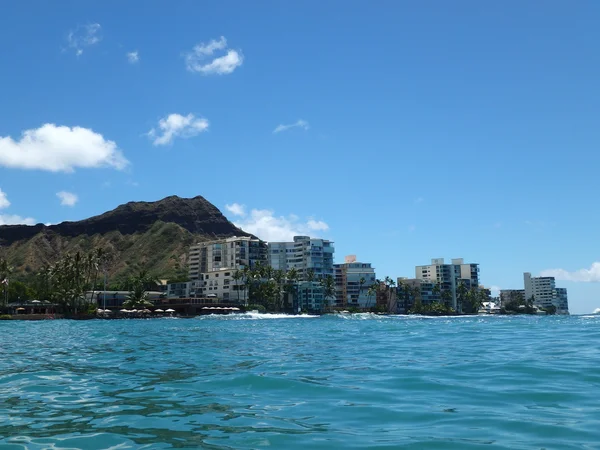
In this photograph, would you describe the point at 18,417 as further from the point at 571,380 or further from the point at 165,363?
the point at 571,380

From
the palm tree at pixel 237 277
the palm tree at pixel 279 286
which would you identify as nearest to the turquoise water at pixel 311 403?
the palm tree at pixel 237 277

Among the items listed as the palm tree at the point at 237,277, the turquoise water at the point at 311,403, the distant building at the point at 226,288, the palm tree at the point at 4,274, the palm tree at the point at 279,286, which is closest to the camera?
the turquoise water at the point at 311,403

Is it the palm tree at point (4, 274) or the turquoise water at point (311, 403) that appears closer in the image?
the turquoise water at point (311, 403)

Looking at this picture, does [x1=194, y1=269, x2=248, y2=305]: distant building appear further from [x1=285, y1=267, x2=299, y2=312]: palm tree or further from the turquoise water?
the turquoise water

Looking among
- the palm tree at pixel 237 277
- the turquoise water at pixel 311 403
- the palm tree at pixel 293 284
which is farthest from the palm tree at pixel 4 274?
the turquoise water at pixel 311 403

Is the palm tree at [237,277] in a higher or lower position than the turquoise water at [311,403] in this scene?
higher

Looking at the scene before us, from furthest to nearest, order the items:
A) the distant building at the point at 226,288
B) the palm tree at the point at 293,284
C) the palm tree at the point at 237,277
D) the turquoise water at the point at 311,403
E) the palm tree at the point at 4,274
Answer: the palm tree at the point at 293,284
the distant building at the point at 226,288
the palm tree at the point at 237,277
the palm tree at the point at 4,274
the turquoise water at the point at 311,403

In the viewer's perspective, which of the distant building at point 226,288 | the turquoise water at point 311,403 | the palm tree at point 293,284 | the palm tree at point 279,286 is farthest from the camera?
the palm tree at point 293,284

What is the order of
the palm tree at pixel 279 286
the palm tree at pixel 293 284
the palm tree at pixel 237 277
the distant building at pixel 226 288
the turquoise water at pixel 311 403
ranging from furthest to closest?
1. the palm tree at pixel 293 284
2. the distant building at pixel 226 288
3. the palm tree at pixel 279 286
4. the palm tree at pixel 237 277
5. the turquoise water at pixel 311 403

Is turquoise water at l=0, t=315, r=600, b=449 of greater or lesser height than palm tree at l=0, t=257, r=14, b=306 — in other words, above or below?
below

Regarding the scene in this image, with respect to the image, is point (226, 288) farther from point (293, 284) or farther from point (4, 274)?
point (4, 274)

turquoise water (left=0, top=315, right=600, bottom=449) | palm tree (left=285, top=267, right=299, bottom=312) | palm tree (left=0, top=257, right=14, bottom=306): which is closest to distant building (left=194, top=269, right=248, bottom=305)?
palm tree (left=285, top=267, right=299, bottom=312)

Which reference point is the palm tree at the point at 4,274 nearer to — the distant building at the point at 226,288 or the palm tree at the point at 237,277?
the distant building at the point at 226,288

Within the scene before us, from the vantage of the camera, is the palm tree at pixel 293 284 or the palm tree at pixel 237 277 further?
the palm tree at pixel 293 284
